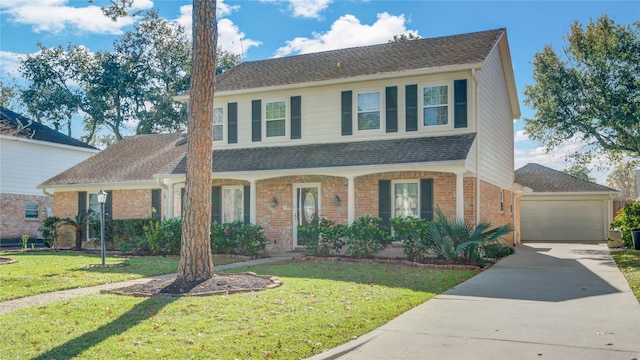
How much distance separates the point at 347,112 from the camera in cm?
1803

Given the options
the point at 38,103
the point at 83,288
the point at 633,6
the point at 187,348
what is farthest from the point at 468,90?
the point at 38,103

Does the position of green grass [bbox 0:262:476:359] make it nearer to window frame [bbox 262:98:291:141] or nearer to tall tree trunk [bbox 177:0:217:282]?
tall tree trunk [bbox 177:0:217:282]

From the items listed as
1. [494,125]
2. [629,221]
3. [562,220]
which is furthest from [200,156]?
[562,220]

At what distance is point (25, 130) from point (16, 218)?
4.20m

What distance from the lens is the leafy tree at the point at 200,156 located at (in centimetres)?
966

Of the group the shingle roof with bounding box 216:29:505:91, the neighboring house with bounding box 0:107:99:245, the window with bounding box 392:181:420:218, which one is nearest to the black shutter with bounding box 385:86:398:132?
the shingle roof with bounding box 216:29:505:91

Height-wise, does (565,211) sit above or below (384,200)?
below

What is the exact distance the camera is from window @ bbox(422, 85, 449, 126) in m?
16.9

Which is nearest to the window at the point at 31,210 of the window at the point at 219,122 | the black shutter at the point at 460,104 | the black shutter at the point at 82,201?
the black shutter at the point at 82,201

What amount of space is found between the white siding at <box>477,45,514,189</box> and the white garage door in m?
4.33

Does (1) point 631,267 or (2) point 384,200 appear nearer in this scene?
(1) point 631,267

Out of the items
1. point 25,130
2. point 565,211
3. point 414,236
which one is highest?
point 25,130

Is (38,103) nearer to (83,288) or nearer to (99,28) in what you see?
(99,28)

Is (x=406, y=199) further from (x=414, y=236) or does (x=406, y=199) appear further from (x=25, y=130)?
(x=25, y=130)
